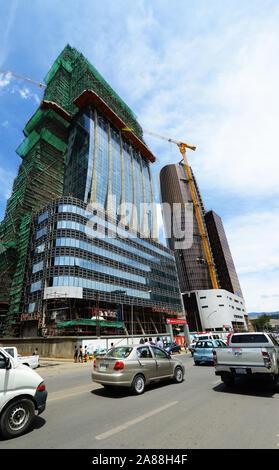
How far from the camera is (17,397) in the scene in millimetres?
4480

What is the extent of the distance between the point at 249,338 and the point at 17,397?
857 centimetres

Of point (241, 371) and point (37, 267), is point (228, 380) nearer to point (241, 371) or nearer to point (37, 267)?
point (241, 371)

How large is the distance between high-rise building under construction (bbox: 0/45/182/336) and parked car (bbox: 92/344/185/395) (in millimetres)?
24272

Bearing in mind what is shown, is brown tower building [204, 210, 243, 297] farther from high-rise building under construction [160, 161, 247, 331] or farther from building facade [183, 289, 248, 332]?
building facade [183, 289, 248, 332]

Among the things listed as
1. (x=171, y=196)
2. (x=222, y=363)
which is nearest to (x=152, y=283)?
(x=222, y=363)

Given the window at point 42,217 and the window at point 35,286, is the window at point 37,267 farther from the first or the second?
the window at point 42,217

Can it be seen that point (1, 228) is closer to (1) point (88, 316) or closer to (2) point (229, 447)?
(1) point (88, 316)

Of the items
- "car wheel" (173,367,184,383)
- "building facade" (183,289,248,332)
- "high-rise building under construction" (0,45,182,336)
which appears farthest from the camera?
"building facade" (183,289,248,332)

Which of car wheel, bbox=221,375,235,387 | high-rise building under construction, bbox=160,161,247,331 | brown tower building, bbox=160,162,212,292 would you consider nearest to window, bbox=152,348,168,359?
car wheel, bbox=221,375,235,387

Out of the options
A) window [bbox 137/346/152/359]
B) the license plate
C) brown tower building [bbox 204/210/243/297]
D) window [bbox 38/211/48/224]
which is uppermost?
brown tower building [bbox 204/210/243/297]

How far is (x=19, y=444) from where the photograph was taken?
3951mm

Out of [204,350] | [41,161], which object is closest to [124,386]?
[204,350]

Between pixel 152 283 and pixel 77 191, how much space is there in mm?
35933

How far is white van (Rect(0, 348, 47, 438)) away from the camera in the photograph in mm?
4246
